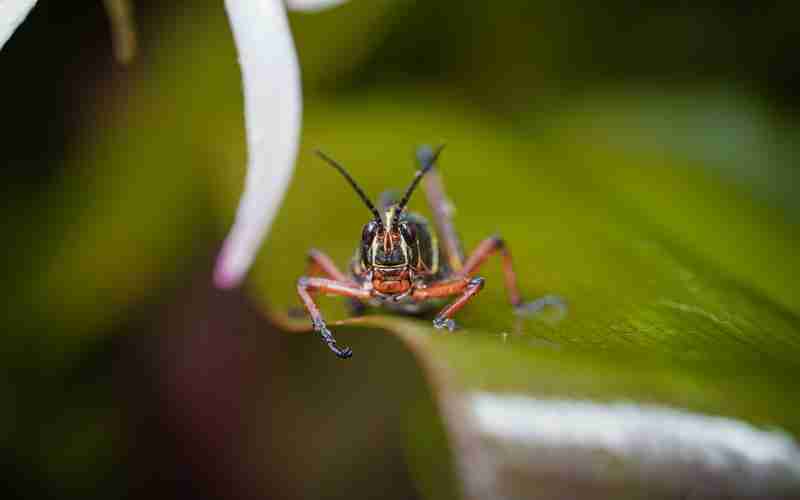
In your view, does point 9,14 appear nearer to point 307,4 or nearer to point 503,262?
point 307,4

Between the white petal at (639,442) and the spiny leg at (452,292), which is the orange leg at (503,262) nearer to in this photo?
the spiny leg at (452,292)

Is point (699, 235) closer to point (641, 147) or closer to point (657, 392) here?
point (641, 147)

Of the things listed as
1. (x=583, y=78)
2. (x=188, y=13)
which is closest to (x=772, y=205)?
(x=583, y=78)

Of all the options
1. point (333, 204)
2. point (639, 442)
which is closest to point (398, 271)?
point (333, 204)

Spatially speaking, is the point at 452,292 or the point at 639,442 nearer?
the point at 639,442

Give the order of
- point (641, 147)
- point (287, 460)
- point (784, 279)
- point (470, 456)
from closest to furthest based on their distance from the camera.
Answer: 1. point (470, 456)
2. point (784, 279)
3. point (287, 460)
4. point (641, 147)

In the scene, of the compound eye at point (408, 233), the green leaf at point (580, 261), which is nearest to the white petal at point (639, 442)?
the green leaf at point (580, 261)

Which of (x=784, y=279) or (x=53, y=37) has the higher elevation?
(x=53, y=37)
